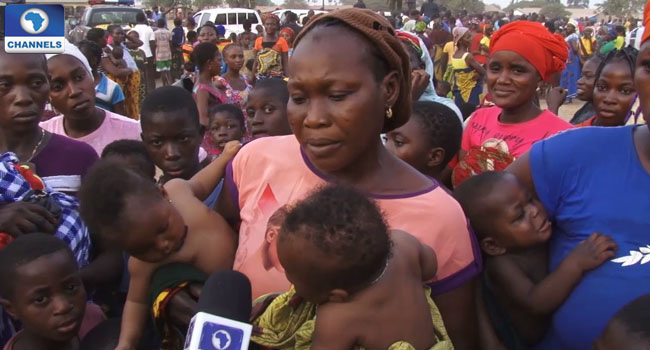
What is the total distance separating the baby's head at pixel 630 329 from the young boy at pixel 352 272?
0.47 metres

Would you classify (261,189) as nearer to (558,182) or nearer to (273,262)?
(273,262)

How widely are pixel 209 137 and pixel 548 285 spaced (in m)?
3.54

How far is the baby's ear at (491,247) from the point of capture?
7.57 feet

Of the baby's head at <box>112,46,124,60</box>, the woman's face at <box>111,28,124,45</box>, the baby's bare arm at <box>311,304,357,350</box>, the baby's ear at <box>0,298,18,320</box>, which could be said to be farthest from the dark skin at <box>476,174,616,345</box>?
the woman's face at <box>111,28,124,45</box>

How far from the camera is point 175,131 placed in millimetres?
3332

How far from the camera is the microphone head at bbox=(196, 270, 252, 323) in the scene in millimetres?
1273

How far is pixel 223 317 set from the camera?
1.22 meters

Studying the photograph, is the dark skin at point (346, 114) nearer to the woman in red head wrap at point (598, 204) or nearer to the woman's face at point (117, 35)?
the woman in red head wrap at point (598, 204)

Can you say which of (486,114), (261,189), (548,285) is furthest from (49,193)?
(486,114)

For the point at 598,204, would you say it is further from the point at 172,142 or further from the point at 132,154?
the point at 132,154

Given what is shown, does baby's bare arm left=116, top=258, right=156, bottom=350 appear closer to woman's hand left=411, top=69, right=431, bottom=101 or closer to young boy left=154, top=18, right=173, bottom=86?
woman's hand left=411, top=69, right=431, bottom=101

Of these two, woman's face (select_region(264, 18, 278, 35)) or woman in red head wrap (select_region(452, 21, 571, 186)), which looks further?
woman's face (select_region(264, 18, 278, 35))

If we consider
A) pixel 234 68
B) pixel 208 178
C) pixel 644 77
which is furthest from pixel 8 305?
pixel 234 68

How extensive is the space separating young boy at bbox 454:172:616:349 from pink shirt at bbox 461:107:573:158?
1.30m
